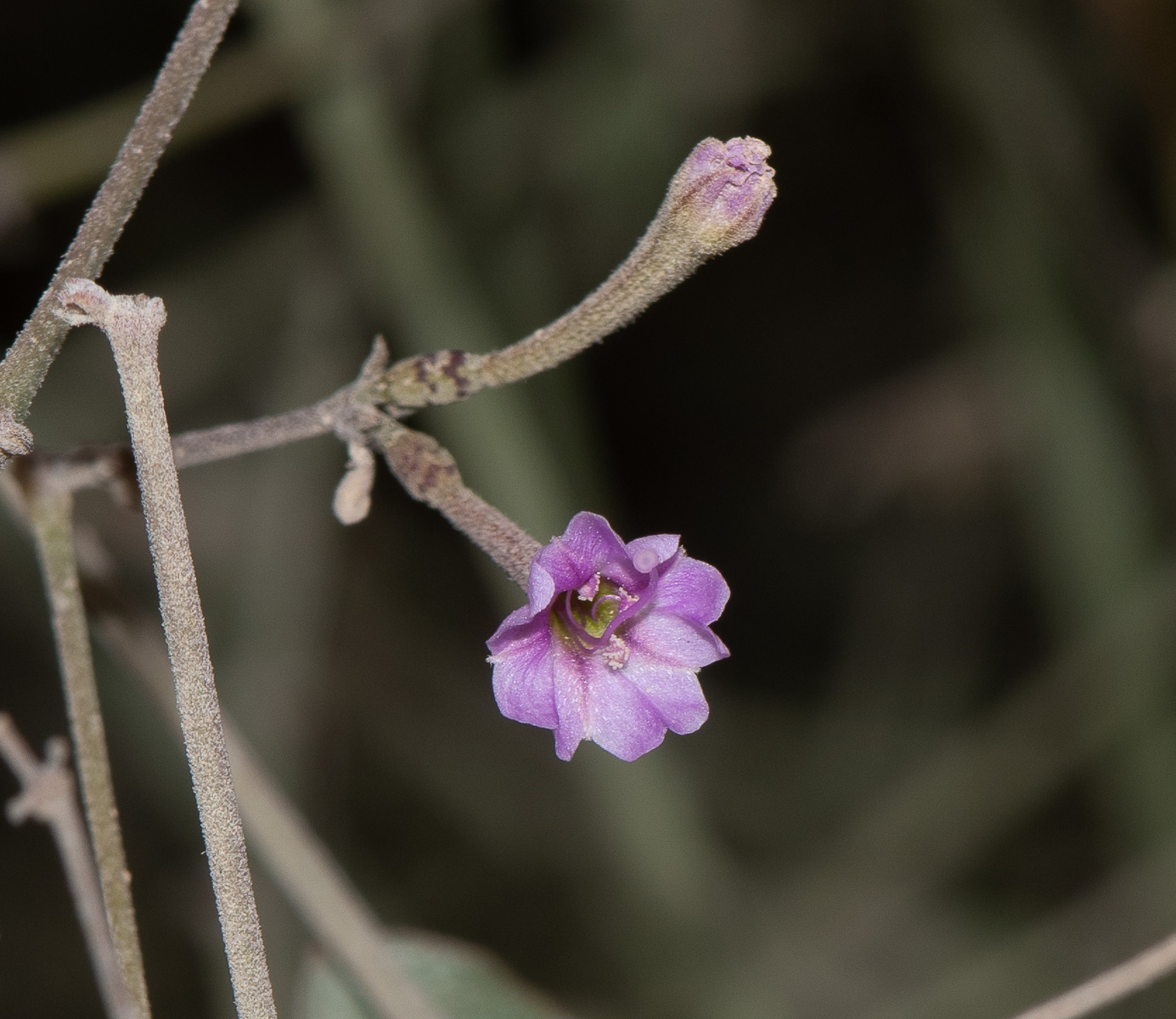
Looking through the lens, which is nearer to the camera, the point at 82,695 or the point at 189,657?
the point at 189,657

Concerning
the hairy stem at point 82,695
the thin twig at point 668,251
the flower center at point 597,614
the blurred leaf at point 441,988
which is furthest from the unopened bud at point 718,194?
the blurred leaf at point 441,988

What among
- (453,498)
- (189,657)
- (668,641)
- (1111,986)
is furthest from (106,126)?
(1111,986)

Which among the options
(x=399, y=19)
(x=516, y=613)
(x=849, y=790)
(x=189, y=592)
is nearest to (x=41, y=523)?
(x=189, y=592)

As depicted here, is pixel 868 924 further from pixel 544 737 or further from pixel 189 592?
pixel 189 592

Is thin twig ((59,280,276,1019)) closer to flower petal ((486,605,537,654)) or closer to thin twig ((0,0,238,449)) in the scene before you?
thin twig ((0,0,238,449))

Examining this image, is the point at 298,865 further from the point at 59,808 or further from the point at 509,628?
the point at 509,628
